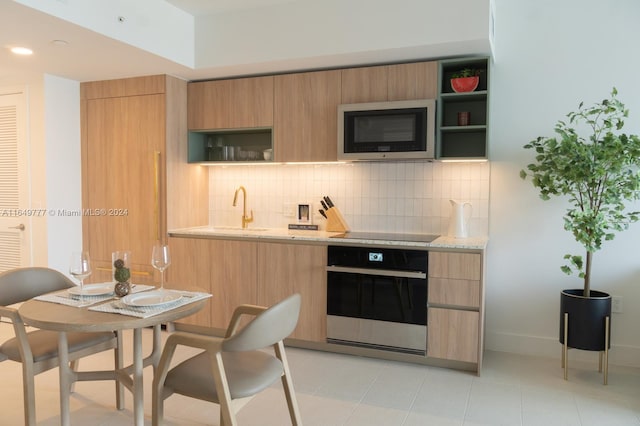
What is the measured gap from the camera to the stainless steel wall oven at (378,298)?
132 inches

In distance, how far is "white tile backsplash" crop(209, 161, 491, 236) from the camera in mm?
3812

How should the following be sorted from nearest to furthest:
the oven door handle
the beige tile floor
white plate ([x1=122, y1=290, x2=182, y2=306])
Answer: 1. white plate ([x1=122, y1=290, x2=182, y2=306])
2. the beige tile floor
3. the oven door handle

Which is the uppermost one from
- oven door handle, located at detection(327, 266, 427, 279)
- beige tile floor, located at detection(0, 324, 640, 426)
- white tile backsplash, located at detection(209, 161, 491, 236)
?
white tile backsplash, located at detection(209, 161, 491, 236)

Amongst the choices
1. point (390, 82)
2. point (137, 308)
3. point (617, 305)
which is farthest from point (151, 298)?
point (617, 305)

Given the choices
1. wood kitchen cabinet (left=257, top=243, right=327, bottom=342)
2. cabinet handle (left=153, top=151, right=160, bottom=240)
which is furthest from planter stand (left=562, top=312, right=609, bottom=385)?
cabinet handle (left=153, top=151, right=160, bottom=240)

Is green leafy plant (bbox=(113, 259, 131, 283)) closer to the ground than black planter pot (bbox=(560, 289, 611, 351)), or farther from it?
farther from it

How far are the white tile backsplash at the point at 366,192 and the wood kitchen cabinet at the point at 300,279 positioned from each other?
60cm

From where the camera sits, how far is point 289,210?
14.3 feet

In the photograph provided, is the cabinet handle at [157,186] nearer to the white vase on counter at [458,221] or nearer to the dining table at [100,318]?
the dining table at [100,318]

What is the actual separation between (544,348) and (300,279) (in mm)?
1945

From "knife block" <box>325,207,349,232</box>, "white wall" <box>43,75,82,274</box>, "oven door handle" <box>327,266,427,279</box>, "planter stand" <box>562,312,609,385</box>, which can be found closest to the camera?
"planter stand" <box>562,312,609,385</box>

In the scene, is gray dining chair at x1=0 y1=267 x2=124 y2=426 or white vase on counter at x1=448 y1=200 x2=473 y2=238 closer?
gray dining chair at x1=0 y1=267 x2=124 y2=426

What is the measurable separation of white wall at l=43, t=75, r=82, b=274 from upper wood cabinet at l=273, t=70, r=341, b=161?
6.33 feet

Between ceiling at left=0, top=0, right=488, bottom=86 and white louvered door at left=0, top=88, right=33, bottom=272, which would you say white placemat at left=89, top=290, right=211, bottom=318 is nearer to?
ceiling at left=0, top=0, right=488, bottom=86
